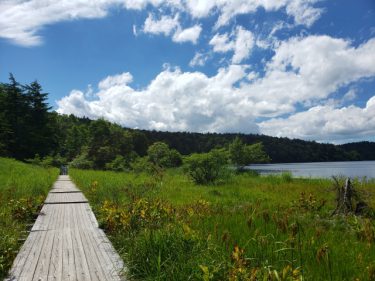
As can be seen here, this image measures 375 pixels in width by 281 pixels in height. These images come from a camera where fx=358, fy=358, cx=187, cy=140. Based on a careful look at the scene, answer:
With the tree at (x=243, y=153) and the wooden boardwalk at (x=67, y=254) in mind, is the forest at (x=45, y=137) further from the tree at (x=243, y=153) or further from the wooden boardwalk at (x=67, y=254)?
the wooden boardwalk at (x=67, y=254)

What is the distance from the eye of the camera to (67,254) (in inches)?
200

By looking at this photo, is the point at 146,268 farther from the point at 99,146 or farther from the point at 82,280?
the point at 99,146

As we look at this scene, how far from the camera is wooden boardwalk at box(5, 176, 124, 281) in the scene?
428 centimetres

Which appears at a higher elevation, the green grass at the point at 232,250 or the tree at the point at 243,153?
the tree at the point at 243,153

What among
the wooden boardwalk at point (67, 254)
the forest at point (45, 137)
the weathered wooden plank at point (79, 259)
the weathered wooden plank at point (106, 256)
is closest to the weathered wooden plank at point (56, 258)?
the wooden boardwalk at point (67, 254)

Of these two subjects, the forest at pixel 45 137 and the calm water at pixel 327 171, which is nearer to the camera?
the calm water at pixel 327 171

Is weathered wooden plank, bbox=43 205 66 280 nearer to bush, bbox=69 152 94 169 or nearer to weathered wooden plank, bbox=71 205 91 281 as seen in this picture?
weathered wooden plank, bbox=71 205 91 281

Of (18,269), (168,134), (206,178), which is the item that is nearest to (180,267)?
(18,269)

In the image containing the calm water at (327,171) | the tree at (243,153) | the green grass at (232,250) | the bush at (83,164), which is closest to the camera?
the green grass at (232,250)

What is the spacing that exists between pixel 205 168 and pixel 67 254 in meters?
14.7

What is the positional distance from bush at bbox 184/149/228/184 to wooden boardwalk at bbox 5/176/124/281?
11.8m

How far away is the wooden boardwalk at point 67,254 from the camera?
4277 mm

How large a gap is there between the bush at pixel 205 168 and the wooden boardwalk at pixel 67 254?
11833 millimetres

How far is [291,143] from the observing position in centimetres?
11512
